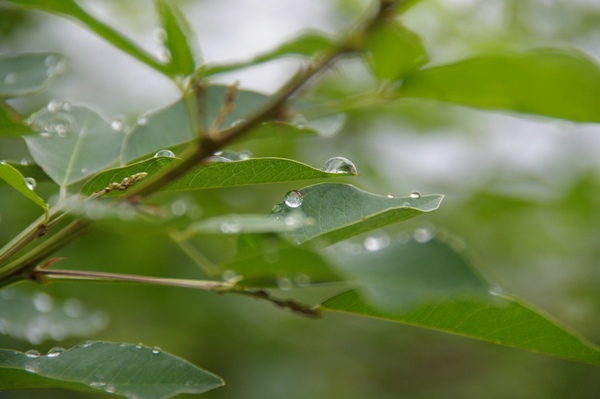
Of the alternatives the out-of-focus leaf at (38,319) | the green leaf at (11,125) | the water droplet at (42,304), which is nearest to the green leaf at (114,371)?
the green leaf at (11,125)

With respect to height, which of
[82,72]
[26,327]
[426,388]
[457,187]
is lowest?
[426,388]

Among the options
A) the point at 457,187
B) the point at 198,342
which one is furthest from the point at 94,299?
the point at 457,187

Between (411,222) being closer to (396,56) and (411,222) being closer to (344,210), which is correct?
(396,56)

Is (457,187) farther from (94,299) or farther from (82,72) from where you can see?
(82,72)

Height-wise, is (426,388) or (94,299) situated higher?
(94,299)

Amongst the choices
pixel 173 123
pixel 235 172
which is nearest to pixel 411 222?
pixel 173 123

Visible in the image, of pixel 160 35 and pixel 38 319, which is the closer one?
pixel 160 35

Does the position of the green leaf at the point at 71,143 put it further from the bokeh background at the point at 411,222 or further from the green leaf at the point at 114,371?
the bokeh background at the point at 411,222
